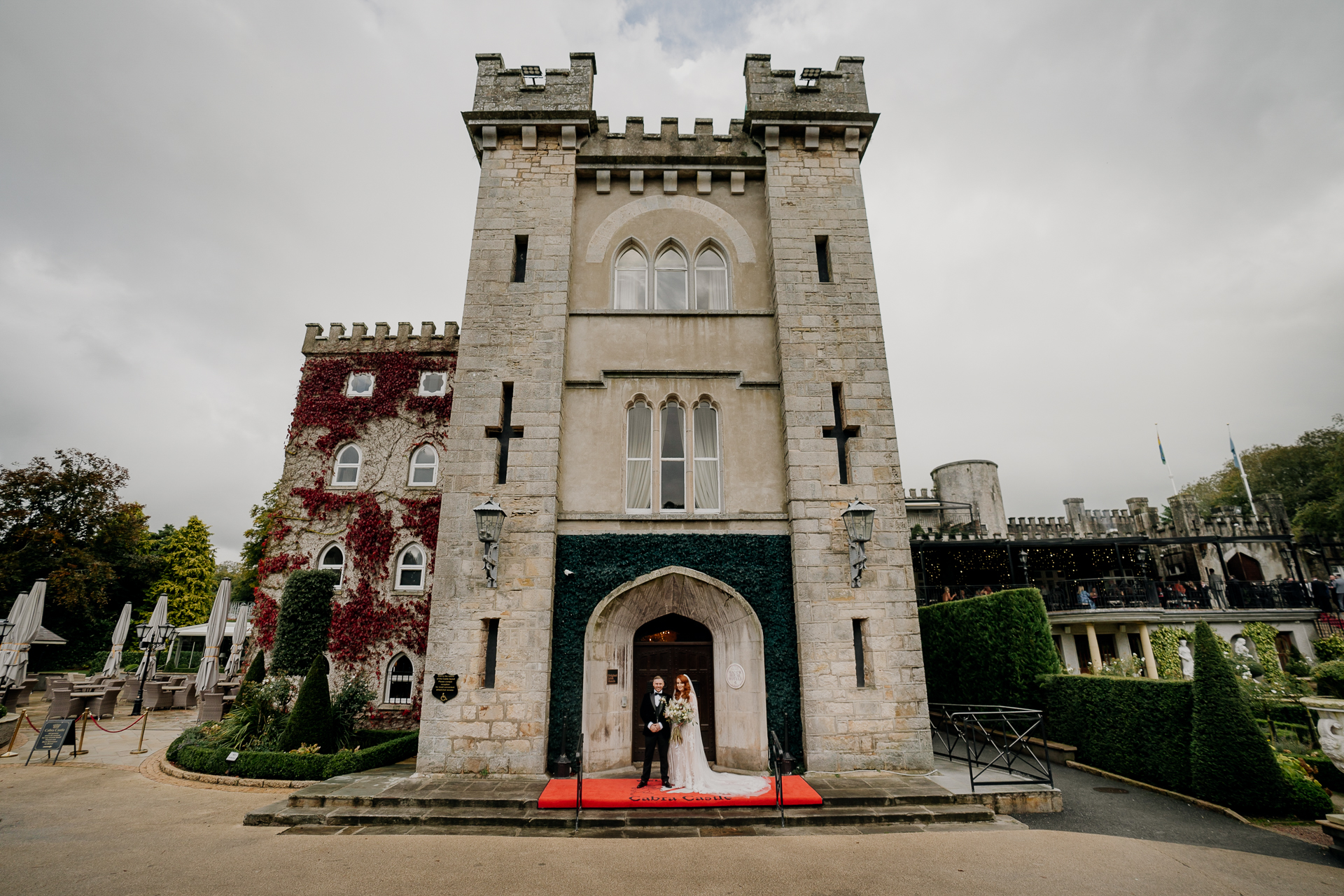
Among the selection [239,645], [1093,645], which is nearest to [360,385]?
[239,645]

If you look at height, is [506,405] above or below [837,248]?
below

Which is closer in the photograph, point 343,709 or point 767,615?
point 767,615

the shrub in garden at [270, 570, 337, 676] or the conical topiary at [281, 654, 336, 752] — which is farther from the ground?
the shrub in garden at [270, 570, 337, 676]

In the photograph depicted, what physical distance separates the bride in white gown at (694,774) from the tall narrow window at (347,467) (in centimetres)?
1296

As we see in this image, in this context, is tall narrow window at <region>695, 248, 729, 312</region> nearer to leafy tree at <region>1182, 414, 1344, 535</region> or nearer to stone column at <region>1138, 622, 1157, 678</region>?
stone column at <region>1138, 622, 1157, 678</region>

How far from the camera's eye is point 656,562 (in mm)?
10820

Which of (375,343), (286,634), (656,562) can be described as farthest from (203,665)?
(656,562)

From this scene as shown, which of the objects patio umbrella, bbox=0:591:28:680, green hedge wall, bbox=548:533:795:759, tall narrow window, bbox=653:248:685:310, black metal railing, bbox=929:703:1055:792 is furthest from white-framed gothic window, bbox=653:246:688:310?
patio umbrella, bbox=0:591:28:680

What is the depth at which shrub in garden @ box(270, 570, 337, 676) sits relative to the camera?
12.5 meters

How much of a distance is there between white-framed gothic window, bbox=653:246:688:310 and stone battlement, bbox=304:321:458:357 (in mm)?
8216

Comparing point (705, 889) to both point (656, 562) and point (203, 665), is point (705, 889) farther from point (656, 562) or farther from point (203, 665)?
point (203, 665)

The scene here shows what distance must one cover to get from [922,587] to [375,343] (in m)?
19.3

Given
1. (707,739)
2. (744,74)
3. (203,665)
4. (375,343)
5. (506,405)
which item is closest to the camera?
(707,739)

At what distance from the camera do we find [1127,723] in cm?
1007
